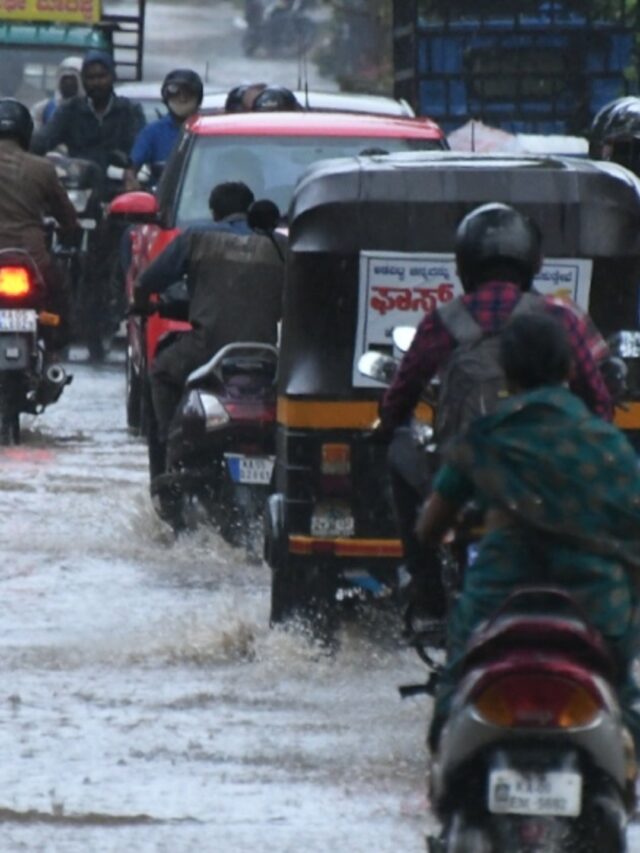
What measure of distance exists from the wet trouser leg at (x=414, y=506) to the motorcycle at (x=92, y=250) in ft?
43.7

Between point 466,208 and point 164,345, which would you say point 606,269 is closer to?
point 466,208

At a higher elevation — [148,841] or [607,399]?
[607,399]

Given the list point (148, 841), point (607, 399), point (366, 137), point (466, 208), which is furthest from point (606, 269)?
point (366, 137)

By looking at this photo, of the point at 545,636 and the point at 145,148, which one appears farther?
the point at 145,148

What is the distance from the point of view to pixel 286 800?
7848 millimetres

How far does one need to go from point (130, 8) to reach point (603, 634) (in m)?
55.4

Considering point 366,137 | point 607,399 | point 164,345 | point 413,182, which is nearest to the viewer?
point 607,399

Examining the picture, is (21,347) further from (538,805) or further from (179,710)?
(538,805)

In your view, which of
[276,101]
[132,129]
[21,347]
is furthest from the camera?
[132,129]

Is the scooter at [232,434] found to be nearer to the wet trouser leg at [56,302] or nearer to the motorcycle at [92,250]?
the wet trouser leg at [56,302]

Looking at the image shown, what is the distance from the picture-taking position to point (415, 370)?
8.04 meters

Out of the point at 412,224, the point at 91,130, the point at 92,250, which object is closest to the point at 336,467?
the point at 412,224

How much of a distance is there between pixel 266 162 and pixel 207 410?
3126 millimetres

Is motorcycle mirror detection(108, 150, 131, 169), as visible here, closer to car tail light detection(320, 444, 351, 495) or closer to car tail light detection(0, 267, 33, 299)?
car tail light detection(0, 267, 33, 299)
